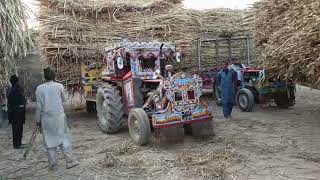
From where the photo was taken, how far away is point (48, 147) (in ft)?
20.9

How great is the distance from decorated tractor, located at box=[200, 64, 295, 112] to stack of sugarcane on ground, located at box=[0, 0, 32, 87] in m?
7.50

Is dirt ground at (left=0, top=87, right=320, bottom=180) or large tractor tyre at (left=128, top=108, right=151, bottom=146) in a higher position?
large tractor tyre at (left=128, top=108, right=151, bottom=146)

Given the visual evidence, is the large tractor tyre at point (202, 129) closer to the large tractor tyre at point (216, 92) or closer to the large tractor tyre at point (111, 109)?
the large tractor tyre at point (111, 109)

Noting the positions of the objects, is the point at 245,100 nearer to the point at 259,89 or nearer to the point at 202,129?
the point at 259,89

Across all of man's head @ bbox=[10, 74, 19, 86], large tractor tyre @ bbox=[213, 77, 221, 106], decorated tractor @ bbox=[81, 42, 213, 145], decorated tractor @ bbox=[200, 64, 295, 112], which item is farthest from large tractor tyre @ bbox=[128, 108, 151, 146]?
large tractor tyre @ bbox=[213, 77, 221, 106]

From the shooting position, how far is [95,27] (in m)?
11.1

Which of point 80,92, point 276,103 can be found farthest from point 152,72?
point 276,103

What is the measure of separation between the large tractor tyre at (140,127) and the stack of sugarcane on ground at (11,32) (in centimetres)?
310

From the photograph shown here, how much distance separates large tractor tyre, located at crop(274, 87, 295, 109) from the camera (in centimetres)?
1167

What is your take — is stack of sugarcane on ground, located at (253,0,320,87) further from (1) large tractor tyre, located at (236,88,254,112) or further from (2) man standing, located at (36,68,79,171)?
(1) large tractor tyre, located at (236,88,254,112)

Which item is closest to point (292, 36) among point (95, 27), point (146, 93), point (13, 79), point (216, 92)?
point (146, 93)

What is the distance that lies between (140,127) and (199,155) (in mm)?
1348

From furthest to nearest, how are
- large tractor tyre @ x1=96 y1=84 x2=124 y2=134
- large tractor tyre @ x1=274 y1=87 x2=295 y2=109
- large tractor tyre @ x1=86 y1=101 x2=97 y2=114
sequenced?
large tractor tyre @ x1=86 y1=101 x2=97 y2=114 < large tractor tyre @ x1=274 y1=87 x2=295 y2=109 < large tractor tyre @ x1=96 y1=84 x2=124 y2=134

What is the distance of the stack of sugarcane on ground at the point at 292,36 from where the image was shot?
505cm
